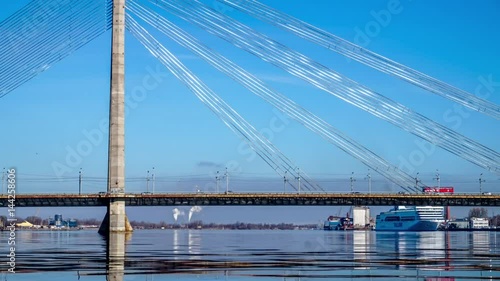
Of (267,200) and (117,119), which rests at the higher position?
(117,119)

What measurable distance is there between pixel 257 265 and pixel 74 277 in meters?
10.6

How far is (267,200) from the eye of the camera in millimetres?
113625

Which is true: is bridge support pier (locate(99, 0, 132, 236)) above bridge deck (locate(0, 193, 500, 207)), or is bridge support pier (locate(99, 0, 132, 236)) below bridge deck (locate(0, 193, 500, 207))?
above

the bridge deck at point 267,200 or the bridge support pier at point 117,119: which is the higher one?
the bridge support pier at point 117,119

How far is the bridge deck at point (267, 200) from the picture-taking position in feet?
360

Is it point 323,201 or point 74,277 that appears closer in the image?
point 74,277

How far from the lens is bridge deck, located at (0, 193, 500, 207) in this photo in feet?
360

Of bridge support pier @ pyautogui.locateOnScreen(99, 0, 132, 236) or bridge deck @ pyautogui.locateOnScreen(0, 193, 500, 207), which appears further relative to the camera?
bridge deck @ pyautogui.locateOnScreen(0, 193, 500, 207)

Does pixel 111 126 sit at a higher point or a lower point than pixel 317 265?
higher

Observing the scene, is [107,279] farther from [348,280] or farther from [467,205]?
[467,205]

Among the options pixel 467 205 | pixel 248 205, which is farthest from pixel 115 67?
pixel 467 205

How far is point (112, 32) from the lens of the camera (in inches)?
3600

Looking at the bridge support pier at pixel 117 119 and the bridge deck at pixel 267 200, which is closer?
the bridge support pier at pixel 117 119

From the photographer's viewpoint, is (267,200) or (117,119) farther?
(267,200)
